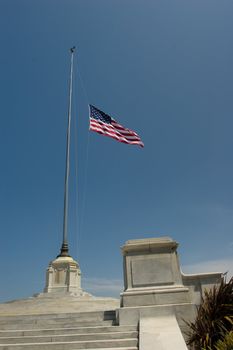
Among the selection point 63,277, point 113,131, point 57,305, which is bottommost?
point 57,305

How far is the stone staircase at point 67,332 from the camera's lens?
6.02 metres

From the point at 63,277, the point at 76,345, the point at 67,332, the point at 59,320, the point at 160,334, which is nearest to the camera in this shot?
the point at 160,334

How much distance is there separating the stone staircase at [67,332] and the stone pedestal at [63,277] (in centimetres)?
928

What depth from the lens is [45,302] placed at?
45.5 feet

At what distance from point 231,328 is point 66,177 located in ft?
55.4

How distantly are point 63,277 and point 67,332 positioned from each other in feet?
37.8

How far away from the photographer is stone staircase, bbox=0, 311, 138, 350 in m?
6.02

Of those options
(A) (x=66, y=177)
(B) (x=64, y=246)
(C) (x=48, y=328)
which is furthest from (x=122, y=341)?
(A) (x=66, y=177)

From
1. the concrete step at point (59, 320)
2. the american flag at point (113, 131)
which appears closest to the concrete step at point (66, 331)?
the concrete step at point (59, 320)

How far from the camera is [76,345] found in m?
6.03

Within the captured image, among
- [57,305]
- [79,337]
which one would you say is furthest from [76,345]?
[57,305]

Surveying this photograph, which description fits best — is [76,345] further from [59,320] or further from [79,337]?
[59,320]

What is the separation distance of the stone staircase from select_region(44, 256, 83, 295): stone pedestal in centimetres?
928

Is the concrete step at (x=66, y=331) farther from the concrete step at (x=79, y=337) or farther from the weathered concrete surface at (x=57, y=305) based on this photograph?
the weathered concrete surface at (x=57, y=305)
